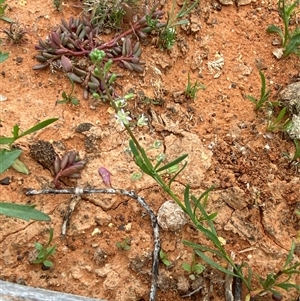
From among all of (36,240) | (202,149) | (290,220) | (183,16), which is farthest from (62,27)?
(290,220)

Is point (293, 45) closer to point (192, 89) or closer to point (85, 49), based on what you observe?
point (192, 89)

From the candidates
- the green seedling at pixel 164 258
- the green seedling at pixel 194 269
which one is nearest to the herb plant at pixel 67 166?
the green seedling at pixel 164 258

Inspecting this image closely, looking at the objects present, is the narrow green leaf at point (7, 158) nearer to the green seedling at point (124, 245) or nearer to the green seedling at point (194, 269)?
the green seedling at point (124, 245)

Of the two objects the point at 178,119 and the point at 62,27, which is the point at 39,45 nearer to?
the point at 62,27

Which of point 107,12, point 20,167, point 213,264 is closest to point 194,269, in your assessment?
point 213,264

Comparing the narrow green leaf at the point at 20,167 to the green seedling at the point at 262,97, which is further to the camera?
the green seedling at the point at 262,97
